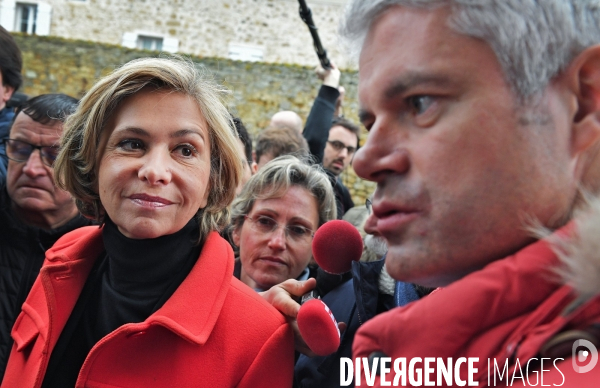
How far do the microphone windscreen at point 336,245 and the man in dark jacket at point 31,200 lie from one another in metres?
1.49

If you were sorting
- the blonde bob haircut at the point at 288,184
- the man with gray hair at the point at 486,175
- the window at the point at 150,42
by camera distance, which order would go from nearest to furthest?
the man with gray hair at the point at 486,175, the blonde bob haircut at the point at 288,184, the window at the point at 150,42

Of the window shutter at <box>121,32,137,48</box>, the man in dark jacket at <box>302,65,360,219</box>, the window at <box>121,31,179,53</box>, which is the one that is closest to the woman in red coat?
the man in dark jacket at <box>302,65,360,219</box>

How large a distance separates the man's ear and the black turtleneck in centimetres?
145

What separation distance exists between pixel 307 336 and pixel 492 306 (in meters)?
0.92

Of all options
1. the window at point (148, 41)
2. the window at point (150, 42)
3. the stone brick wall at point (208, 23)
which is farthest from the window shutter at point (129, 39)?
the window at point (150, 42)

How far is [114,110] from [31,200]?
0.98 m

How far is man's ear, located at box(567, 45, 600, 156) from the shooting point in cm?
97

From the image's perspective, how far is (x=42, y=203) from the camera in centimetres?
286

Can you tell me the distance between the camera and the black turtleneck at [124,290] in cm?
205

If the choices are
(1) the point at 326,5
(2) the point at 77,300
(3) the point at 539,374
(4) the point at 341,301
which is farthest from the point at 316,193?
(1) the point at 326,5

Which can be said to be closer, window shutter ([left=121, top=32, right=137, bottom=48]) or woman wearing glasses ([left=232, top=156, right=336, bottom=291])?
woman wearing glasses ([left=232, top=156, right=336, bottom=291])

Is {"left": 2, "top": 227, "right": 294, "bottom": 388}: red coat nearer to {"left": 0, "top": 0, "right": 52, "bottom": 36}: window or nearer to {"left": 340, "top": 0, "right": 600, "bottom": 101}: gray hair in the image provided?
{"left": 340, "top": 0, "right": 600, "bottom": 101}: gray hair

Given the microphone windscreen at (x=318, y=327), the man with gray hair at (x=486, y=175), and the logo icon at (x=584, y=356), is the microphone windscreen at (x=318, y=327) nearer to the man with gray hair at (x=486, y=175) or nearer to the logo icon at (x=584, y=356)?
the man with gray hair at (x=486, y=175)

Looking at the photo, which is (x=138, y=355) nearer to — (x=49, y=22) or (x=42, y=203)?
(x=42, y=203)
